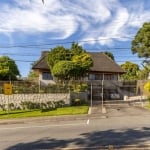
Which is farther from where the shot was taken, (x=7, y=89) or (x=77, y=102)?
(x=77, y=102)

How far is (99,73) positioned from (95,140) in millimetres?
37622

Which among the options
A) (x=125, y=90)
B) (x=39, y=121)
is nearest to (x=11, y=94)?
(x=39, y=121)

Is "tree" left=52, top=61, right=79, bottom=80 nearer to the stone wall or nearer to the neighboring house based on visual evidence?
the neighboring house

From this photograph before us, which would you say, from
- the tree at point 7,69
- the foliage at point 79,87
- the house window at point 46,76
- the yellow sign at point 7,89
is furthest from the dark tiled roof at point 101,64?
the yellow sign at point 7,89

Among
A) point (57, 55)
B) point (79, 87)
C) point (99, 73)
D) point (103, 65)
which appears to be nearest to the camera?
point (79, 87)

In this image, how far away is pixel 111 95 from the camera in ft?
157

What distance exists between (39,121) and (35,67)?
22814 mm

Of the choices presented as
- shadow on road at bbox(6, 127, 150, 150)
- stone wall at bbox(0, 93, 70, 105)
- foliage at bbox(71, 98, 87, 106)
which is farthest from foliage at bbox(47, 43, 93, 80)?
shadow on road at bbox(6, 127, 150, 150)

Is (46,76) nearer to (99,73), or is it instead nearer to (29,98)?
(99,73)

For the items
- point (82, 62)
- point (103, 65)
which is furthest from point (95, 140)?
point (103, 65)

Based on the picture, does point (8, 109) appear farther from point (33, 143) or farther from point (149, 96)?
→ point (33, 143)

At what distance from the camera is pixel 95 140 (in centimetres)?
1608

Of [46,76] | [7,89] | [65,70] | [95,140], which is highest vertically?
[65,70]

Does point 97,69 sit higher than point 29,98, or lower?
higher
